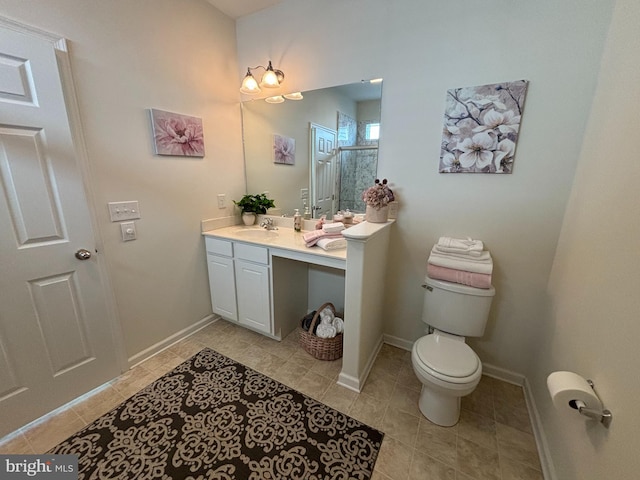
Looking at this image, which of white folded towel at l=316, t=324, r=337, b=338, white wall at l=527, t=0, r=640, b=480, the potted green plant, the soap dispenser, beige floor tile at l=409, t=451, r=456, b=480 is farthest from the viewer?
the potted green plant

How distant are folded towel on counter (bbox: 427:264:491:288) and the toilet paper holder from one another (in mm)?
701

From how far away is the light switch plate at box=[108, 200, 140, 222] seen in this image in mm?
1644

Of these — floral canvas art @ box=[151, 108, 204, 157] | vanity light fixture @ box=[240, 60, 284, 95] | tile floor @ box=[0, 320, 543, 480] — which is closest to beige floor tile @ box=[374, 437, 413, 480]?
tile floor @ box=[0, 320, 543, 480]

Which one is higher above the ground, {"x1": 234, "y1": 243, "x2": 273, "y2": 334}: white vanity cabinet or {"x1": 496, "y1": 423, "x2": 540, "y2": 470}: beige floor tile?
{"x1": 234, "y1": 243, "x2": 273, "y2": 334}: white vanity cabinet

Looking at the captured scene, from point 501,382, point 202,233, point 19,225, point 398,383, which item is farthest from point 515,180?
point 19,225

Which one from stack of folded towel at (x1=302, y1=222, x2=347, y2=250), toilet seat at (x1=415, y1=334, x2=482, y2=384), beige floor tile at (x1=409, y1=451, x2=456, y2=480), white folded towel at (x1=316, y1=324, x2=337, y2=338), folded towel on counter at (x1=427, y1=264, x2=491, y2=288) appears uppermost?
stack of folded towel at (x1=302, y1=222, x2=347, y2=250)

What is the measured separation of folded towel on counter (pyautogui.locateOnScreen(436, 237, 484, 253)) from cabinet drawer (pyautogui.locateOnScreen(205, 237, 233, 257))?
1587mm

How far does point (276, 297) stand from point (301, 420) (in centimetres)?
85

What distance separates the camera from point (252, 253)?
197 centimetres

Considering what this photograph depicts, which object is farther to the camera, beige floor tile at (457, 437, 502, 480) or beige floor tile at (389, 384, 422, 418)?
beige floor tile at (389, 384, 422, 418)

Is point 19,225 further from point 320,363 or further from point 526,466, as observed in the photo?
point 526,466

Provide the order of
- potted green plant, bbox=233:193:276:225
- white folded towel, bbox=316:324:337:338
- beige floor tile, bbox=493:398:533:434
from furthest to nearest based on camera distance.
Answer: potted green plant, bbox=233:193:276:225 < white folded towel, bbox=316:324:337:338 < beige floor tile, bbox=493:398:533:434

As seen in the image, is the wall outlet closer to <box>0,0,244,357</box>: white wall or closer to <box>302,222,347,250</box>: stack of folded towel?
<box>0,0,244,357</box>: white wall

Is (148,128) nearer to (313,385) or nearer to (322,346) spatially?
(322,346)
